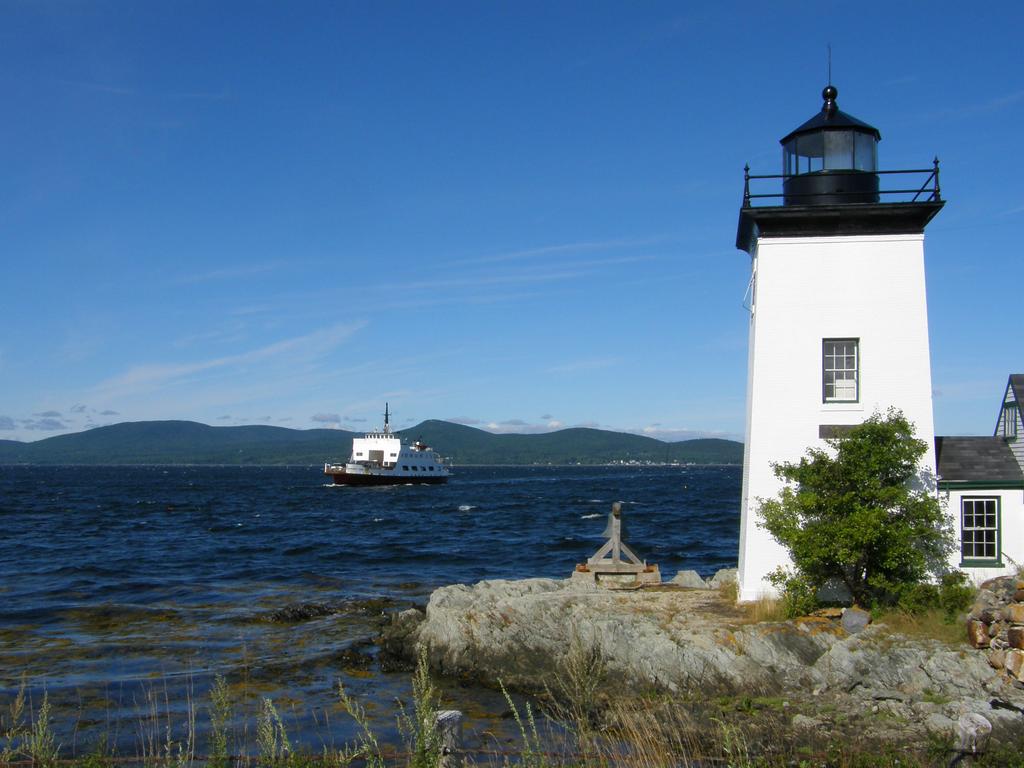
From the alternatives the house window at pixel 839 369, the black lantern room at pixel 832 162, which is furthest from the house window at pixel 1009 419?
the black lantern room at pixel 832 162

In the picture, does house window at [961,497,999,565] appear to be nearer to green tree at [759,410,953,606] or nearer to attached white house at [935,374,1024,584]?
attached white house at [935,374,1024,584]

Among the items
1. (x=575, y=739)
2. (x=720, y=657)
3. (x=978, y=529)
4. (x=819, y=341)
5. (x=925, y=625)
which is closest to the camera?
(x=575, y=739)

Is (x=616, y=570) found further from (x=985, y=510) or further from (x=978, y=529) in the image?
(x=985, y=510)

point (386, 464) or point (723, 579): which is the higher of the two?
point (386, 464)

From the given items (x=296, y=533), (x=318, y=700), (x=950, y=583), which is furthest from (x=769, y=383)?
(x=296, y=533)

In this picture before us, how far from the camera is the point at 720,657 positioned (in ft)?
42.4

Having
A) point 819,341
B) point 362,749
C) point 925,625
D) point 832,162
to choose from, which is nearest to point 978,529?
point 925,625

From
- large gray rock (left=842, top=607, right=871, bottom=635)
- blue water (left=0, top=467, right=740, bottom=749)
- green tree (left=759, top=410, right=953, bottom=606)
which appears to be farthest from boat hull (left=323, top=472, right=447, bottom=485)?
large gray rock (left=842, top=607, right=871, bottom=635)

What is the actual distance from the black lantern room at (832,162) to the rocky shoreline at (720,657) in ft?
23.1

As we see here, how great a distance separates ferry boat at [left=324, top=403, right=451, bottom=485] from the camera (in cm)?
9769

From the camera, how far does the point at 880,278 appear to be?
14750 millimetres

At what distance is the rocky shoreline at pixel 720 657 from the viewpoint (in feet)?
36.8

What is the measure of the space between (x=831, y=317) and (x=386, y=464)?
87.3 metres

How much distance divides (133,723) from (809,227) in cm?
1325
